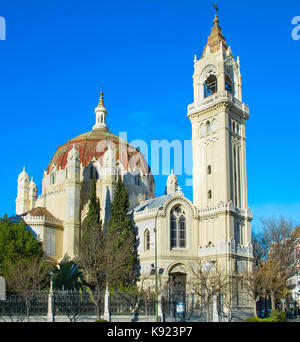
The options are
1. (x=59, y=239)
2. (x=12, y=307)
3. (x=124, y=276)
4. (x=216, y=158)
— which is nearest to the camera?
(x=12, y=307)

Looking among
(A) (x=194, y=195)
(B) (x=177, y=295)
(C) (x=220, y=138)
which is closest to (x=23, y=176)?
(A) (x=194, y=195)

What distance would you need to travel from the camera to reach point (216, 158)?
2235 inches

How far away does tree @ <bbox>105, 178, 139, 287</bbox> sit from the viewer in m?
48.0

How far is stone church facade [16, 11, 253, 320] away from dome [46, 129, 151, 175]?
0.63 feet

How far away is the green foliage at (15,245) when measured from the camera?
4850 centimetres

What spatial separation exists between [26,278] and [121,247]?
1153 centimetres

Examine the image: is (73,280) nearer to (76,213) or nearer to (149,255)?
(149,255)

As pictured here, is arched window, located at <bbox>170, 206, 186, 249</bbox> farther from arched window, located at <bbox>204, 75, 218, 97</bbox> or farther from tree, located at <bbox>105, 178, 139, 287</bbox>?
arched window, located at <bbox>204, 75, 218, 97</bbox>

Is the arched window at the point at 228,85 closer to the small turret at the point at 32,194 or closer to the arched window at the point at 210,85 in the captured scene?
the arched window at the point at 210,85

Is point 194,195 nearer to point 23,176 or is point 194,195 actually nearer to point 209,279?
point 209,279

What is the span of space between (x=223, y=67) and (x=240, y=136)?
28.4 feet

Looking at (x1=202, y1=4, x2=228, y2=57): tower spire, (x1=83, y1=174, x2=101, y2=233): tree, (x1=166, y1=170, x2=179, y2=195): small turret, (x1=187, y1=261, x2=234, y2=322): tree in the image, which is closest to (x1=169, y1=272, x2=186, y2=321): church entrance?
(x1=187, y1=261, x2=234, y2=322): tree

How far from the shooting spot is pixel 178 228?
5403cm
